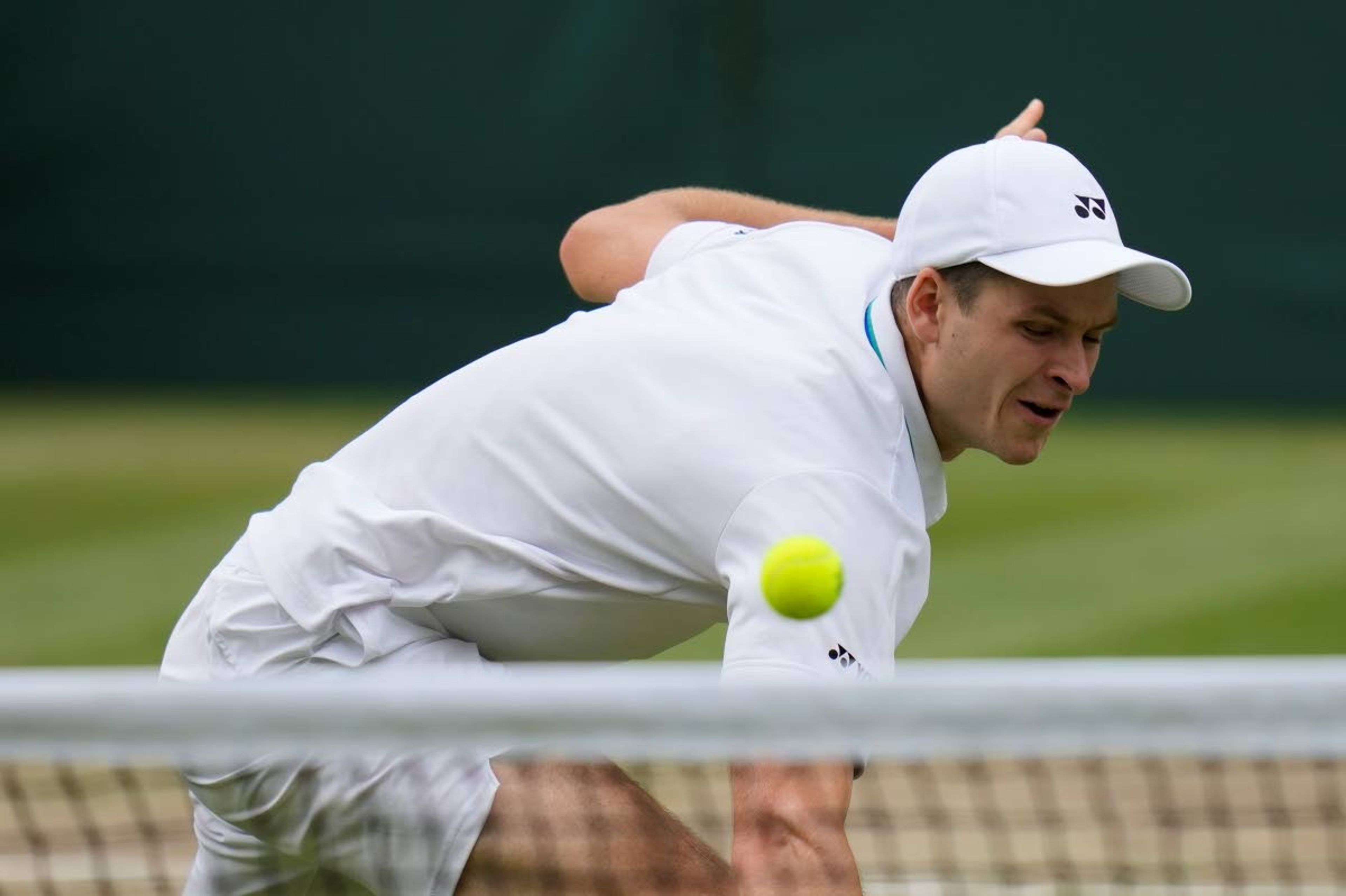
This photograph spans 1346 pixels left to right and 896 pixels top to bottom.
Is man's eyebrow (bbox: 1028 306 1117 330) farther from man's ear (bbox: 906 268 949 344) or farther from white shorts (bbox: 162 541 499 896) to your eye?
white shorts (bbox: 162 541 499 896)

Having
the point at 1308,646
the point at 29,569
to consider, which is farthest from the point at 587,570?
the point at 29,569

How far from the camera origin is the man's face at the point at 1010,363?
9.31 ft

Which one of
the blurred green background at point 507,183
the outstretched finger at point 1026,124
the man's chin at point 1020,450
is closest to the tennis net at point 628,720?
the man's chin at point 1020,450

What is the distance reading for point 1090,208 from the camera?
9.75 ft

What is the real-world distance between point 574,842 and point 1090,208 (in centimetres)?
111

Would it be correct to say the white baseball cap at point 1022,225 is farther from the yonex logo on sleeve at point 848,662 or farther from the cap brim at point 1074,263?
the yonex logo on sleeve at point 848,662

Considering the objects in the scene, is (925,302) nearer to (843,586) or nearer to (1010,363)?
(1010,363)

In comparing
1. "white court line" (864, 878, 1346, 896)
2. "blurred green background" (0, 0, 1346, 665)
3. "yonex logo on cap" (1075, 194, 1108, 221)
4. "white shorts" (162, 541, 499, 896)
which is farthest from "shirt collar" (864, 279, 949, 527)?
"blurred green background" (0, 0, 1346, 665)

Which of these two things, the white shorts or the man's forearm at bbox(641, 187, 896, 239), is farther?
the man's forearm at bbox(641, 187, 896, 239)

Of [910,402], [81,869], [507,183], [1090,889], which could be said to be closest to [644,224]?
[910,402]

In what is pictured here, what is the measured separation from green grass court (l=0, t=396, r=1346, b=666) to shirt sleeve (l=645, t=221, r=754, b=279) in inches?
120

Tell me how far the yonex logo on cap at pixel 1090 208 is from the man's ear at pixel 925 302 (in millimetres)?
221

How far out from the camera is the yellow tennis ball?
2.51m

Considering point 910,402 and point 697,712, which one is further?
point 910,402
